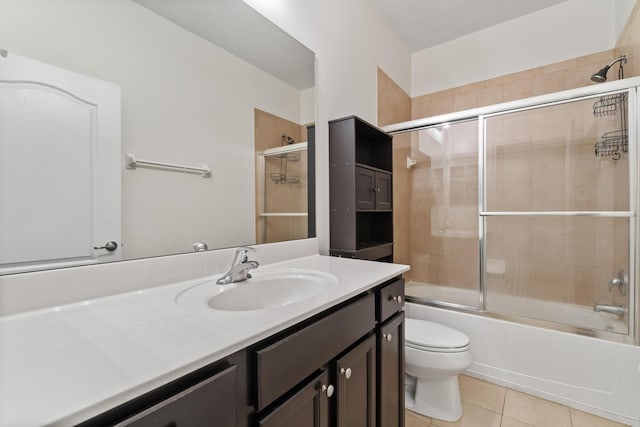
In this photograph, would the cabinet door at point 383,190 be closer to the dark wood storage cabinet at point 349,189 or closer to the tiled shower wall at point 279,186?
the dark wood storage cabinet at point 349,189

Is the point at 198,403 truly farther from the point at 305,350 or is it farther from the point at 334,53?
the point at 334,53

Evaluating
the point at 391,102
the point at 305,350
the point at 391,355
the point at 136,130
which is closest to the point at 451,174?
the point at 391,102

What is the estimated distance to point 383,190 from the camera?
194 cm

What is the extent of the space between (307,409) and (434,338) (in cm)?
110

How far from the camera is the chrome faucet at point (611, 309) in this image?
1.64 m

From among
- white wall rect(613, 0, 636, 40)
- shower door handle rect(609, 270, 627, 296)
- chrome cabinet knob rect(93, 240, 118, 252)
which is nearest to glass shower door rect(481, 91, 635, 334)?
shower door handle rect(609, 270, 627, 296)

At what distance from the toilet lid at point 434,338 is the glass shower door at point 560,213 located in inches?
21.7

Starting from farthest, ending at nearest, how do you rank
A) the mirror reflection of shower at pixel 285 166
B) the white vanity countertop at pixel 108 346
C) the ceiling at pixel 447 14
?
1. the ceiling at pixel 447 14
2. the mirror reflection of shower at pixel 285 166
3. the white vanity countertop at pixel 108 346

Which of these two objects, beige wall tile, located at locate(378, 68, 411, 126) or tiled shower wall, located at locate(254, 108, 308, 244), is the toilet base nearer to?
tiled shower wall, located at locate(254, 108, 308, 244)

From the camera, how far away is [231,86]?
44.7 inches

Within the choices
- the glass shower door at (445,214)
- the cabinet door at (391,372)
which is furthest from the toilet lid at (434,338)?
the glass shower door at (445,214)

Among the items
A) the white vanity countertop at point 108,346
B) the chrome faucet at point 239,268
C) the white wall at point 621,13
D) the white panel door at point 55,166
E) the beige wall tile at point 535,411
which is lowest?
the beige wall tile at point 535,411

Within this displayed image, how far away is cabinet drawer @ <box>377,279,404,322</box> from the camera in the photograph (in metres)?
1.05

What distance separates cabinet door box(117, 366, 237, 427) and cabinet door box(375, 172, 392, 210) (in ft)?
4.78
